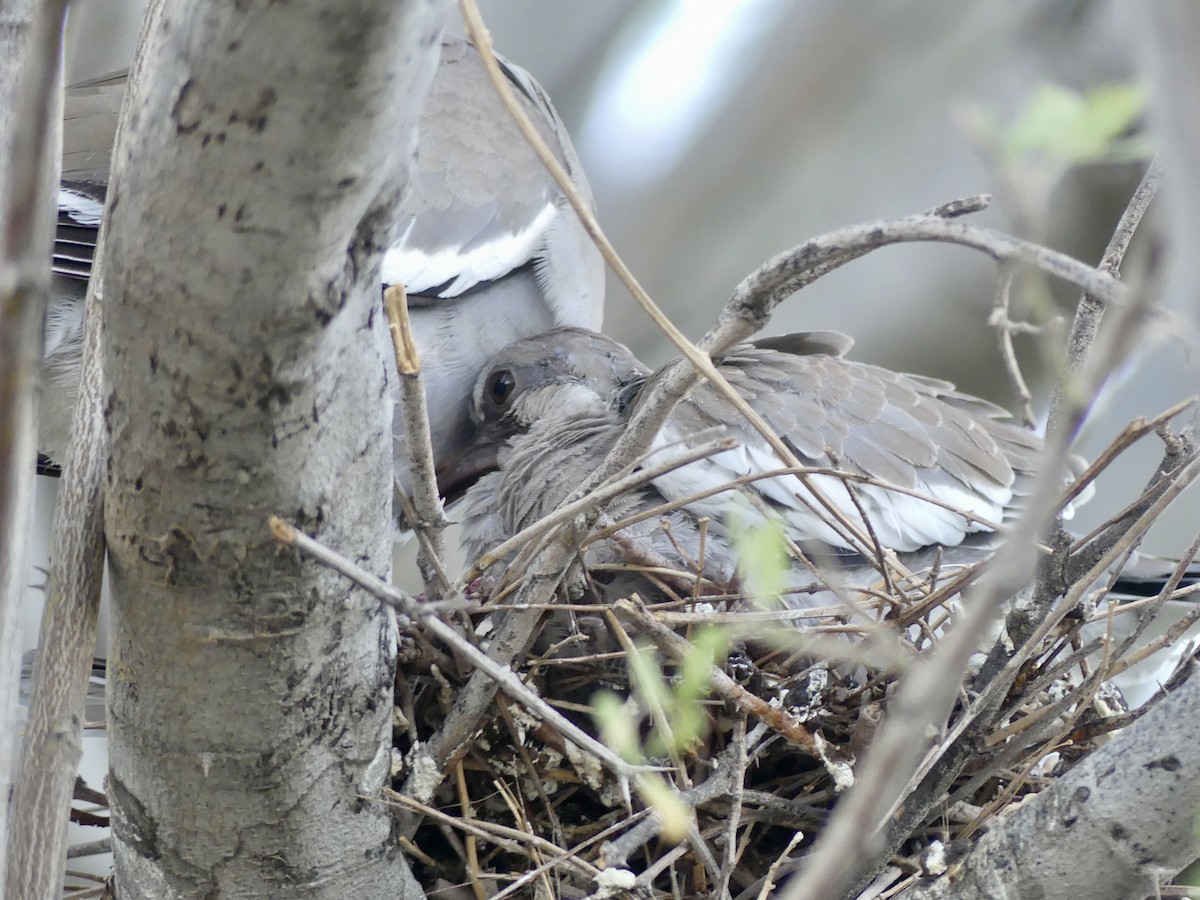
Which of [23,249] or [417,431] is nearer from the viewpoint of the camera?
[23,249]

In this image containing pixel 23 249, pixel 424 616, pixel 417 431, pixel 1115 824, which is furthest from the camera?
pixel 417 431

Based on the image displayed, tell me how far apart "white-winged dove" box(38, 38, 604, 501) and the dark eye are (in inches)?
3.2

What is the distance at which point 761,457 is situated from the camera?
1.91 metres

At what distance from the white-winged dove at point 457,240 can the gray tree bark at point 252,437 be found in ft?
3.21

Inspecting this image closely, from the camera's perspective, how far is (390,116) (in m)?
0.81

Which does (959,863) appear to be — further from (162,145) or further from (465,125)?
(465,125)

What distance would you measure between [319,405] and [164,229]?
19 centimetres

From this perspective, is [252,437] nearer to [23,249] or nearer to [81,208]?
[23,249]

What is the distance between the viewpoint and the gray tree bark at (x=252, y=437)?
79 cm

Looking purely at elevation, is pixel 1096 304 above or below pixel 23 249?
above

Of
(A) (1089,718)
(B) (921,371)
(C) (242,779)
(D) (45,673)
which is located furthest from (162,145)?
(B) (921,371)

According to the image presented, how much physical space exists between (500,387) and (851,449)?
70 cm

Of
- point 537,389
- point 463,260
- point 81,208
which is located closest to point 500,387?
point 537,389

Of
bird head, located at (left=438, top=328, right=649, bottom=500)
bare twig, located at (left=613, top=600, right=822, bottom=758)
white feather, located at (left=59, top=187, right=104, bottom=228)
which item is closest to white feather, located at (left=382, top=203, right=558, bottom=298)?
bird head, located at (left=438, top=328, right=649, bottom=500)
